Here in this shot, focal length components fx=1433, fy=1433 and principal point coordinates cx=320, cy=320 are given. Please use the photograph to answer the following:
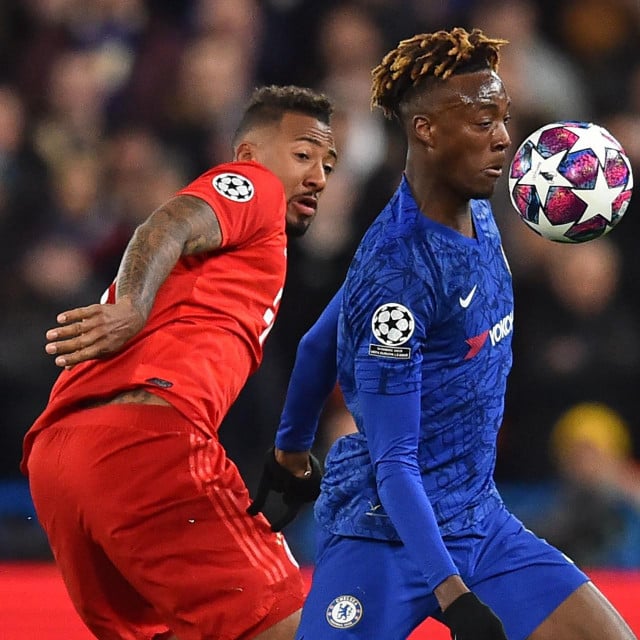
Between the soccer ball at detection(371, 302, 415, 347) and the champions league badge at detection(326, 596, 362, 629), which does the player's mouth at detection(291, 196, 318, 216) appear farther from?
the champions league badge at detection(326, 596, 362, 629)

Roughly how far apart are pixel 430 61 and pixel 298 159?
86 centimetres

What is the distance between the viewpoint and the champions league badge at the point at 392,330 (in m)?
3.08

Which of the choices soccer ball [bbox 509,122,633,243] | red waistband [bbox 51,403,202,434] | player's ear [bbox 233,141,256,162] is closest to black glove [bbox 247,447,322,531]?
red waistband [bbox 51,403,202,434]

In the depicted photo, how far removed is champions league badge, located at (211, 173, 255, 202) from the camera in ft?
12.3

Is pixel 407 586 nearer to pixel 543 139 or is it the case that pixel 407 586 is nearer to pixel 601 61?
pixel 543 139

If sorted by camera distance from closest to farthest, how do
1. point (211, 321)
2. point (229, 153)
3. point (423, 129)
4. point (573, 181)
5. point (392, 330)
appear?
point (392, 330)
point (423, 129)
point (573, 181)
point (211, 321)
point (229, 153)

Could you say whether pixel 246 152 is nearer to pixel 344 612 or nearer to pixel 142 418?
pixel 142 418

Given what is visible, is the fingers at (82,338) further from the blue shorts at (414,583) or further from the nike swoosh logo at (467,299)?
the nike swoosh logo at (467,299)

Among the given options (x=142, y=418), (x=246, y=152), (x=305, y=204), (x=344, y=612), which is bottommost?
(x=344, y=612)

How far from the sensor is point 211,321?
3.74 m

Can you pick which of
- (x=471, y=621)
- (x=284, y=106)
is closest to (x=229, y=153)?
(x=284, y=106)

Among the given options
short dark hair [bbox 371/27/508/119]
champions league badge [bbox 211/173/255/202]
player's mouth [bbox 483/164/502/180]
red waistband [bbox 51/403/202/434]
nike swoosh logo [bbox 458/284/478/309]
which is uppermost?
short dark hair [bbox 371/27/508/119]

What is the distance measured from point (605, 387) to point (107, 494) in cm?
366

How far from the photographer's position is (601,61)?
27.1 feet
